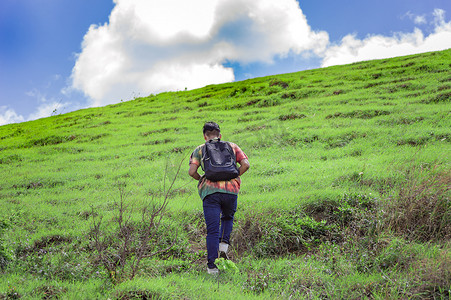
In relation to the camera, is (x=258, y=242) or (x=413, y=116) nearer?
(x=258, y=242)

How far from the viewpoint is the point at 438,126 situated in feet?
39.2

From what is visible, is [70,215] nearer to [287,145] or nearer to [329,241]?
[329,241]

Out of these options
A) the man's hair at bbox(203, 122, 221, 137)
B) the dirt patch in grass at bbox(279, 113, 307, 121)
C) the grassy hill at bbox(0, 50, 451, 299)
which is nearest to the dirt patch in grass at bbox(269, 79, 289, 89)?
the grassy hill at bbox(0, 50, 451, 299)

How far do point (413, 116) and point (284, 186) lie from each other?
879cm

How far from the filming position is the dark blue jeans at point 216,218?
473 cm

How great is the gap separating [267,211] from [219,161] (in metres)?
2.39

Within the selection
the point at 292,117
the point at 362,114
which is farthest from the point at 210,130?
the point at 292,117

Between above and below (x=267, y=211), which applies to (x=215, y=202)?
above

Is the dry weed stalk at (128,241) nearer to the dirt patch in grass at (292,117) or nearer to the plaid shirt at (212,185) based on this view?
the plaid shirt at (212,185)

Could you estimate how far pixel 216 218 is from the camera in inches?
189

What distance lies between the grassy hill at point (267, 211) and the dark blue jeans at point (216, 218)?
1.39 ft

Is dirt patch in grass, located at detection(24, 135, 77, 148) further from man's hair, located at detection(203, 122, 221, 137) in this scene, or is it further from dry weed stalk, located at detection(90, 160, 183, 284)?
man's hair, located at detection(203, 122, 221, 137)

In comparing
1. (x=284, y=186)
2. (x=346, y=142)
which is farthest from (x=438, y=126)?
(x=284, y=186)

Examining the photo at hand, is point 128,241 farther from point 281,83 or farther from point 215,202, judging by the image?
point 281,83
